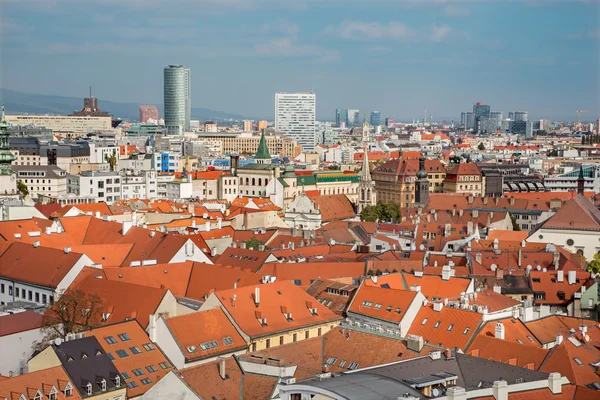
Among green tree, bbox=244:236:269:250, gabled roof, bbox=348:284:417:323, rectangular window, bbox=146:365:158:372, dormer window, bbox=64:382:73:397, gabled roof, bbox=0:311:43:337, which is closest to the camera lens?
dormer window, bbox=64:382:73:397

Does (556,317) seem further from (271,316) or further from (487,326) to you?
(271,316)

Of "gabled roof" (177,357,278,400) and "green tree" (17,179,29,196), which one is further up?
"green tree" (17,179,29,196)

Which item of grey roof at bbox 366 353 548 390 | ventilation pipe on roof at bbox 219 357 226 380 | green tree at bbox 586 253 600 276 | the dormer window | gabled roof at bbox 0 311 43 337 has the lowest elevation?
green tree at bbox 586 253 600 276

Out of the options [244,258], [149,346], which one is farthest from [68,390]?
[244,258]

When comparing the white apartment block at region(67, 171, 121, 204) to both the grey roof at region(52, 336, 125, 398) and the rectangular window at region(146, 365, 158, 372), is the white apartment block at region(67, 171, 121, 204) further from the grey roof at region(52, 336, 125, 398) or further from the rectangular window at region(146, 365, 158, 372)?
the grey roof at region(52, 336, 125, 398)

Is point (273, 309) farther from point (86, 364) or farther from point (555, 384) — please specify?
point (555, 384)

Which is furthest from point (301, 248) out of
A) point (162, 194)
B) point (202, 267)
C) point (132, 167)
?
point (132, 167)

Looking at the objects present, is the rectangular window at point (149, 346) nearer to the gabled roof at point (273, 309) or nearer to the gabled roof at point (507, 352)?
the gabled roof at point (273, 309)

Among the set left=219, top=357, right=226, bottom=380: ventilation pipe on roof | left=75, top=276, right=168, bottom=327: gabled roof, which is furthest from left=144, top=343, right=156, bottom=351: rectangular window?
left=219, top=357, right=226, bottom=380: ventilation pipe on roof
